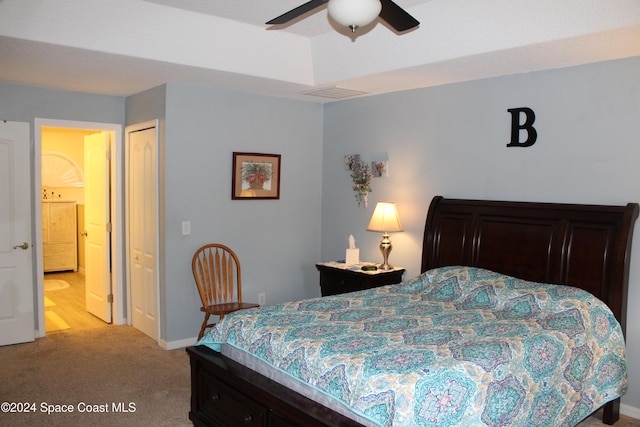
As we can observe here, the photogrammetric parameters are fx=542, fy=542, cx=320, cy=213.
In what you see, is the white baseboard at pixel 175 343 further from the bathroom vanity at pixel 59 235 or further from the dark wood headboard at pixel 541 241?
the bathroom vanity at pixel 59 235

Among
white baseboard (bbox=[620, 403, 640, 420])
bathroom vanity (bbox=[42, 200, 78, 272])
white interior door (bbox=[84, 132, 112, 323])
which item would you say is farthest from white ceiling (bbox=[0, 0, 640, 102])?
bathroom vanity (bbox=[42, 200, 78, 272])

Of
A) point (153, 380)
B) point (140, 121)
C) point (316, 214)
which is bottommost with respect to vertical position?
point (153, 380)

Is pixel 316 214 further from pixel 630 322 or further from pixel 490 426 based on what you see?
pixel 490 426

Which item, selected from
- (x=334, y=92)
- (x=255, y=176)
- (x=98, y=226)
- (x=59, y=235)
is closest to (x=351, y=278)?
(x=255, y=176)

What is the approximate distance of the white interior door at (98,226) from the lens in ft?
17.7

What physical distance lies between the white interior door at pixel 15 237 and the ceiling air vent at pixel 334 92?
2538mm

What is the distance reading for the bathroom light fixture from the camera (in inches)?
82.6

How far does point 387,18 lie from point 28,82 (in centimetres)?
351

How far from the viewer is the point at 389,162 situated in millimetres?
4820

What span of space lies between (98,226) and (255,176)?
1.80m

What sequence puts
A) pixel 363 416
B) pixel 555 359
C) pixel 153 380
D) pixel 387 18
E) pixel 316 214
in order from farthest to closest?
1. pixel 316 214
2. pixel 153 380
3. pixel 555 359
4. pixel 387 18
5. pixel 363 416

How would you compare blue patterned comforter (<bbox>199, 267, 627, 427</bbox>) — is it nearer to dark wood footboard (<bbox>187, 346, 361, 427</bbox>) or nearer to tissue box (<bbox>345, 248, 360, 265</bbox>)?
dark wood footboard (<bbox>187, 346, 361, 427</bbox>)

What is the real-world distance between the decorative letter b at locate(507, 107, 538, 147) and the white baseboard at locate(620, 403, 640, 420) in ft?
5.88

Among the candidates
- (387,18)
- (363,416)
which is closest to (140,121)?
(387,18)
